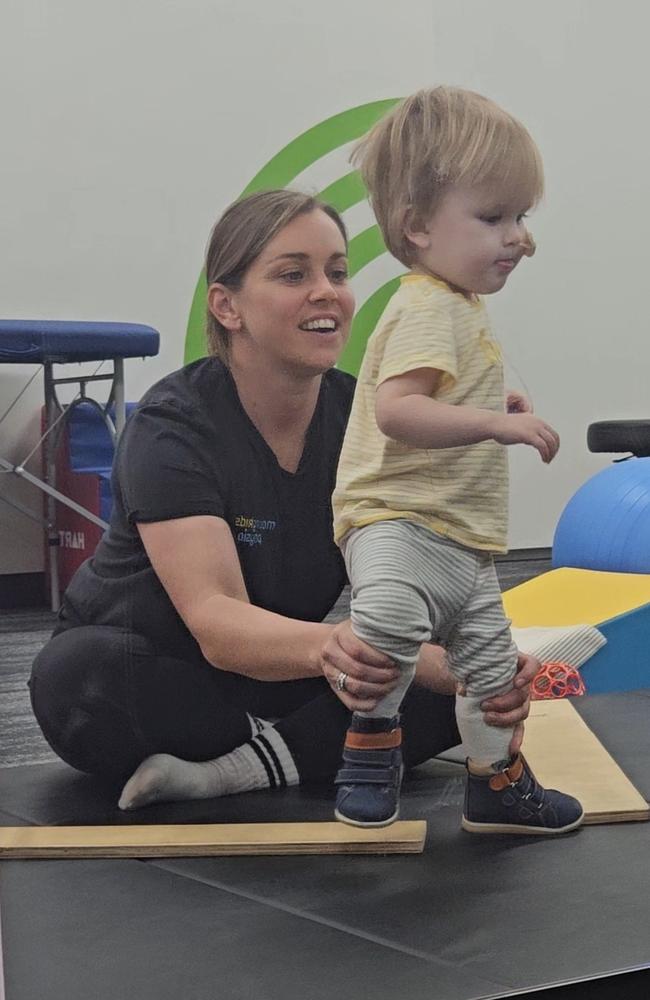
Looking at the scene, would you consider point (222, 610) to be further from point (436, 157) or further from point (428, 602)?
point (436, 157)

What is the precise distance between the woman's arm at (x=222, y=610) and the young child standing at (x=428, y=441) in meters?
0.10

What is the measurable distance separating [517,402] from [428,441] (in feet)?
0.52

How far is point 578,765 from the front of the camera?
154 centimetres

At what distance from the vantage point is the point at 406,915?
1.08 meters

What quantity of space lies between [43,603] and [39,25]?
1.83 m

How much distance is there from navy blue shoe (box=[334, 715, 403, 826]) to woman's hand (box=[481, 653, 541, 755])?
0.09 metres

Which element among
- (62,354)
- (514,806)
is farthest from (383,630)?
(62,354)

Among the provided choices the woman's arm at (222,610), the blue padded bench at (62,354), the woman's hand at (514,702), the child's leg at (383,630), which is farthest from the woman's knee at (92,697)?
the blue padded bench at (62,354)

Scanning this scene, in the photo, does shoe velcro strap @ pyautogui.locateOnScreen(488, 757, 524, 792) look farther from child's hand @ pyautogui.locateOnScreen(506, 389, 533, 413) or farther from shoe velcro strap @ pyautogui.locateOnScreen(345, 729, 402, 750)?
child's hand @ pyautogui.locateOnScreen(506, 389, 533, 413)

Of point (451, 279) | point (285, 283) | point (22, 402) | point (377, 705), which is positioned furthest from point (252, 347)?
point (22, 402)

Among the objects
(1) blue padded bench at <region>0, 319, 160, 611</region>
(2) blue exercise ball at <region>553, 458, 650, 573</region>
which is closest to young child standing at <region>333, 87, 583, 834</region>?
(2) blue exercise ball at <region>553, 458, 650, 573</region>

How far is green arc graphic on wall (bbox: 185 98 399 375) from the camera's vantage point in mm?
4469

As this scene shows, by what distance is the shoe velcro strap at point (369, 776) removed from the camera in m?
1.23

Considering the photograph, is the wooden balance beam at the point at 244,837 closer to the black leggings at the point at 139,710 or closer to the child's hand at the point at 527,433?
the black leggings at the point at 139,710
